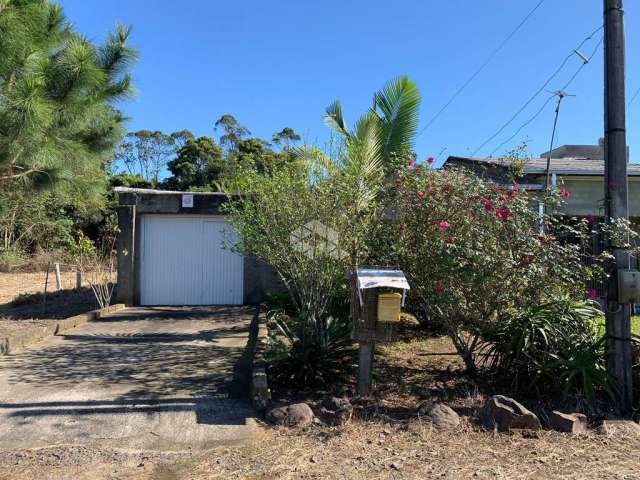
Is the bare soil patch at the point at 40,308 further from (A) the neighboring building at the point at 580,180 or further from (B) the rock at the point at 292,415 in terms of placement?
(A) the neighboring building at the point at 580,180

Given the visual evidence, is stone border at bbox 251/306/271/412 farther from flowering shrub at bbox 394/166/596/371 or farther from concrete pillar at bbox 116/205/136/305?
concrete pillar at bbox 116/205/136/305

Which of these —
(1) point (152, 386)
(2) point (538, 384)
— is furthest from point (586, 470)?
(1) point (152, 386)

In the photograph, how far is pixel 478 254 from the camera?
501 cm

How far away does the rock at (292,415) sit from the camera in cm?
448

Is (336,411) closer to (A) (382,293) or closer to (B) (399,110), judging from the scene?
(A) (382,293)

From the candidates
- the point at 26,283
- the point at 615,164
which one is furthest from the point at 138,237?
the point at 615,164

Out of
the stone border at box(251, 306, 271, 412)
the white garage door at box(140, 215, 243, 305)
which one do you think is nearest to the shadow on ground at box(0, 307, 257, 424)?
the stone border at box(251, 306, 271, 412)

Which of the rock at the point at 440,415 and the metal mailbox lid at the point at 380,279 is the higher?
the metal mailbox lid at the point at 380,279

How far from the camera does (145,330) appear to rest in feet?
29.0

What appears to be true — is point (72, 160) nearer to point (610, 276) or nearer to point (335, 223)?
point (335, 223)

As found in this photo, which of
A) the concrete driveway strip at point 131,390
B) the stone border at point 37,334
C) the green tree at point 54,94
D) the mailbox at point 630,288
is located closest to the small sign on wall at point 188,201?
the green tree at point 54,94

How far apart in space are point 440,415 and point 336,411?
877 millimetres

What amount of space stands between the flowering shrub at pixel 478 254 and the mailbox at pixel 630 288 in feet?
1.10

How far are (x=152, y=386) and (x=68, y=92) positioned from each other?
18.2 ft
